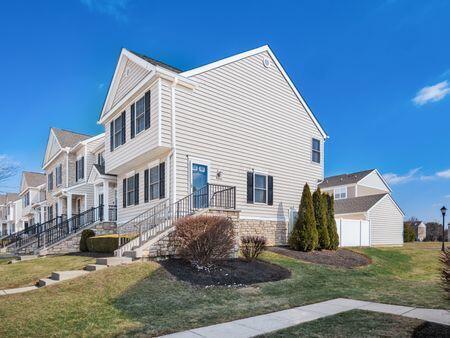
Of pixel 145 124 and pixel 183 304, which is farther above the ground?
pixel 145 124

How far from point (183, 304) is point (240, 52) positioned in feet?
39.9

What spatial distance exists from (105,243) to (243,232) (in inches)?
222

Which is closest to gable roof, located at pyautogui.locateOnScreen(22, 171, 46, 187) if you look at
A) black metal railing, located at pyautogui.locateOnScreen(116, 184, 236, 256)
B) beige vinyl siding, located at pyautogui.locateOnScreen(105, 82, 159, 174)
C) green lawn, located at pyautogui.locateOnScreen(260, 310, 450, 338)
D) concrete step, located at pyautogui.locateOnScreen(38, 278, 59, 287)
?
beige vinyl siding, located at pyautogui.locateOnScreen(105, 82, 159, 174)

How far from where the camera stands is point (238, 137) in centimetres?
1563

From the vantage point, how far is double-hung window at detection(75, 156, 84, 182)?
25098mm

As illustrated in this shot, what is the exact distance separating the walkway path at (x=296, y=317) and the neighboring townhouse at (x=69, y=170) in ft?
62.1

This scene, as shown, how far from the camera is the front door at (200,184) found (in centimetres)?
1329

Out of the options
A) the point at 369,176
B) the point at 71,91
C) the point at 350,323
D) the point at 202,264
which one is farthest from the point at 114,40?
the point at 369,176

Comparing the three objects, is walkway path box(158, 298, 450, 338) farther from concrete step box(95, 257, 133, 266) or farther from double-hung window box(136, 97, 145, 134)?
double-hung window box(136, 97, 145, 134)

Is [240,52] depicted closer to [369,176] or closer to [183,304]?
[183,304]

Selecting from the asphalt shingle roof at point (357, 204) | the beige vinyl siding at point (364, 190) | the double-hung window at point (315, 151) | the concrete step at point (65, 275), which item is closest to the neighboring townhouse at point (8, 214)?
the asphalt shingle roof at point (357, 204)

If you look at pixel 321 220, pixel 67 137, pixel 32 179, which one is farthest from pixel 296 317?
pixel 32 179

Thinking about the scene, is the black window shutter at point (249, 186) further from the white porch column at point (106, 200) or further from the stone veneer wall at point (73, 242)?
the white porch column at point (106, 200)

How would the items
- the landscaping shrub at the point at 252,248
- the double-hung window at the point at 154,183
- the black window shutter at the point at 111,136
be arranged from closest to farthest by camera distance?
the landscaping shrub at the point at 252,248
the double-hung window at the point at 154,183
the black window shutter at the point at 111,136
